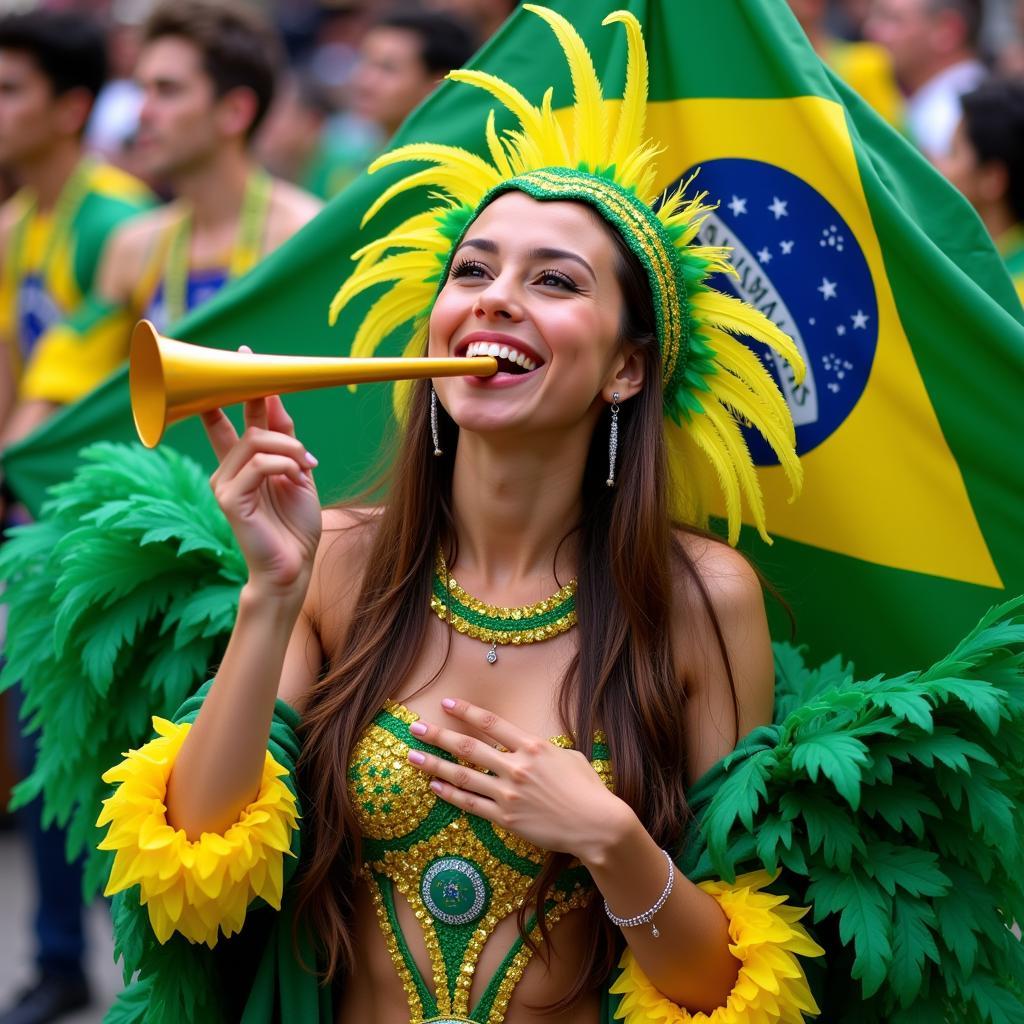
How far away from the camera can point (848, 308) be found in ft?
9.36

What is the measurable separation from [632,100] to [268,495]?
3.30 feet

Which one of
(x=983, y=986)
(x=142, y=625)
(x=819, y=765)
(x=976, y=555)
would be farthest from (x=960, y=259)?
(x=142, y=625)

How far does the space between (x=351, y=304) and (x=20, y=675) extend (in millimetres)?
962

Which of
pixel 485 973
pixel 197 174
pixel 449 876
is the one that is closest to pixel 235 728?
pixel 449 876

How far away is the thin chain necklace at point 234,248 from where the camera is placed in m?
4.68

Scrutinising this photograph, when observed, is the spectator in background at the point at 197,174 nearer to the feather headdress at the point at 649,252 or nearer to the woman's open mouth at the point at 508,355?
the feather headdress at the point at 649,252

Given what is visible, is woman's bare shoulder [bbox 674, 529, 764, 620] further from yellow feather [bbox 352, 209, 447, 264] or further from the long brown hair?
yellow feather [bbox 352, 209, 447, 264]

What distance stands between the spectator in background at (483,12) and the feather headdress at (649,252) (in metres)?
3.08

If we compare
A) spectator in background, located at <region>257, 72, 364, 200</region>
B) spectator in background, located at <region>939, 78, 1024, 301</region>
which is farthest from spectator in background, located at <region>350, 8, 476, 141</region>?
spectator in background, located at <region>257, 72, 364, 200</region>

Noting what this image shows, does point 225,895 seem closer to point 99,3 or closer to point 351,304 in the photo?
point 351,304

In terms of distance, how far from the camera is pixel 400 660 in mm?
2523

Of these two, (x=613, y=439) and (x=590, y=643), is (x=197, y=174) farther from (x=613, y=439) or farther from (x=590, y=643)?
(x=590, y=643)

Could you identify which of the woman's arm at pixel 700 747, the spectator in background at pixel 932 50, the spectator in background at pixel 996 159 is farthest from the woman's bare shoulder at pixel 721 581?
the spectator in background at pixel 932 50

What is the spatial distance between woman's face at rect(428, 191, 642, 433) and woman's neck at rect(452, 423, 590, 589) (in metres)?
0.08
